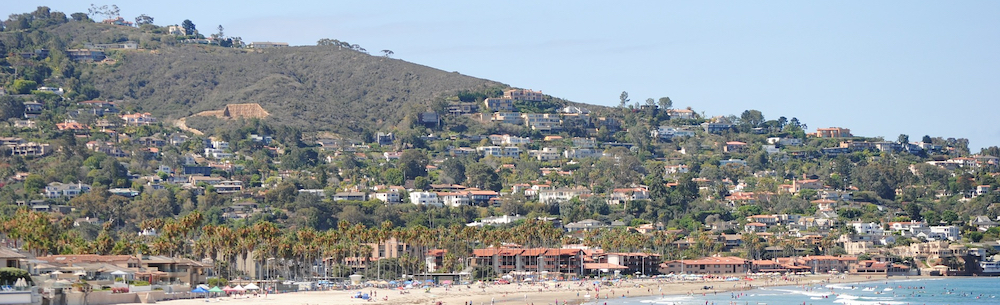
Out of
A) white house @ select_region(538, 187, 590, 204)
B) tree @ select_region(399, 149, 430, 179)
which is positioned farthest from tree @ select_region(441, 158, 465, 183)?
white house @ select_region(538, 187, 590, 204)

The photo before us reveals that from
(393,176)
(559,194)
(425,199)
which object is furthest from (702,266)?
(393,176)

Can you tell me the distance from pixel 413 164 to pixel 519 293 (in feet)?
287

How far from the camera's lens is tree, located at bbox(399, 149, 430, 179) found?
174625mm

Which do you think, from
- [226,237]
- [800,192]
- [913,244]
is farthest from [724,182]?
[226,237]

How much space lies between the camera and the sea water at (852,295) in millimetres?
87688

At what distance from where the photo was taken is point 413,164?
17562 centimetres

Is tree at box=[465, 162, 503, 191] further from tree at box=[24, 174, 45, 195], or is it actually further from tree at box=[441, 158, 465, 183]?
tree at box=[24, 174, 45, 195]

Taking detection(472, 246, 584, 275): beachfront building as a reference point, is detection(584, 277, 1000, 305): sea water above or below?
below

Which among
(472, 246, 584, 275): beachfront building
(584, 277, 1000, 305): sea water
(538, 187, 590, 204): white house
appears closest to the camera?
(584, 277, 1000, 305): sea water

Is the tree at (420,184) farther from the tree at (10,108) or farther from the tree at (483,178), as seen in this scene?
the tree at (10,108)

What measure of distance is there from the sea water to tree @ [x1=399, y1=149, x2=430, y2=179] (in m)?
73.9

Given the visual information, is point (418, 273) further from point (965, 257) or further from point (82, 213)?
point (965, 257)

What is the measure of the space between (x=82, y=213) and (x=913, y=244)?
87.9 m

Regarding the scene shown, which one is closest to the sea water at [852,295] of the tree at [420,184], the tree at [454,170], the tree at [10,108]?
the tree at [420,184]
